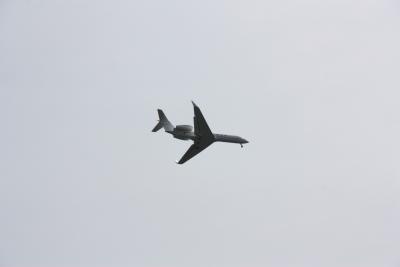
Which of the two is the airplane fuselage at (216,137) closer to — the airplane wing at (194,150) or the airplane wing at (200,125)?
the airplane wing at (200,125)

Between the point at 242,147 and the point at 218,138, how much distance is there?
5.94m

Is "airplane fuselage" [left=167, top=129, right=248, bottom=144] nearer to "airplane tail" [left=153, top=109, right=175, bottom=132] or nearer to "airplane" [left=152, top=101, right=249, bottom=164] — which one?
"airplane" [left=152, top=101, right=249, bottom=164]

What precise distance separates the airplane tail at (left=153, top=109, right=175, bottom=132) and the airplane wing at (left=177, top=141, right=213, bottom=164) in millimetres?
8109

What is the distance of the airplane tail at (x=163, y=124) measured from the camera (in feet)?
468

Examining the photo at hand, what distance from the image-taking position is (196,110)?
410 ft

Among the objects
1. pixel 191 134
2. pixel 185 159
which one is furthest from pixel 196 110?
pixel 185 159

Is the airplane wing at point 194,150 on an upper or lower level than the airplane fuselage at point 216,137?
lower

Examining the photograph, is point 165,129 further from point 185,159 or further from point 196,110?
point 196,110

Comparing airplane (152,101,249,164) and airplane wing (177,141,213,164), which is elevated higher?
airplane (152,101,249,164)

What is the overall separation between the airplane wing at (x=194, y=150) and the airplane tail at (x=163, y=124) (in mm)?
8109

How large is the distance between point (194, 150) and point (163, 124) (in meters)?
11.7

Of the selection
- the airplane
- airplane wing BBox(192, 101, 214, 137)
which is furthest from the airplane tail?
airplane wing BBox(192, 101, 214, 137)

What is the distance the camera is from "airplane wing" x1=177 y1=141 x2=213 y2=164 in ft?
442

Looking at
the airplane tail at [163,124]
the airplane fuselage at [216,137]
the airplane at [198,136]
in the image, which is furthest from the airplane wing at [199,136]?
the airplane tail at [163,124]
